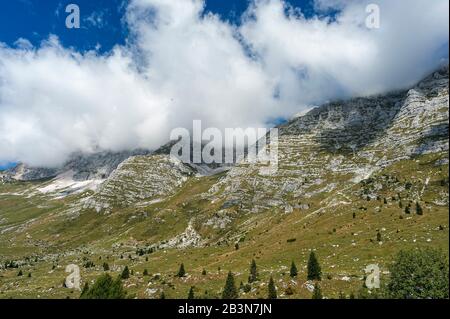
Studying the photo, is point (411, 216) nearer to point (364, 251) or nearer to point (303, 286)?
point (364, 251)
